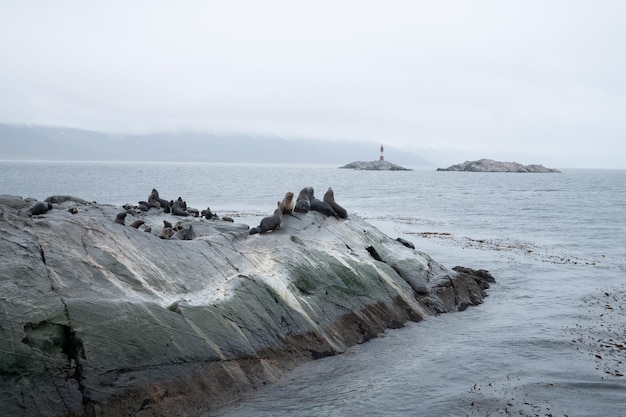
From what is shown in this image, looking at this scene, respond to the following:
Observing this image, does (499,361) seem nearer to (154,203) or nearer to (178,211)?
(178,211)

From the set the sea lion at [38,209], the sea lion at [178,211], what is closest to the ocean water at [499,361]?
the sea lion at [38,209]

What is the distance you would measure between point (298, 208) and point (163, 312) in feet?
30.1

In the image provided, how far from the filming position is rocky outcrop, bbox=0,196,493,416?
8562 mm

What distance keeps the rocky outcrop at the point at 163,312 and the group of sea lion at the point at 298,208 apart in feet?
1.47

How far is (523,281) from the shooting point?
2138 centimetres

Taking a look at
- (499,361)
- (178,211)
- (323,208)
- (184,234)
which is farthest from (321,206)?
(178,211)

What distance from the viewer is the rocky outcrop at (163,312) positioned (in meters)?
8.56

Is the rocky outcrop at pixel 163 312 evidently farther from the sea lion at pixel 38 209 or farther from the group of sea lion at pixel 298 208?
the sea lion at pixel 38 209

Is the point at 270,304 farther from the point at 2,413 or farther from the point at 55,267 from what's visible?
the point at 2,413

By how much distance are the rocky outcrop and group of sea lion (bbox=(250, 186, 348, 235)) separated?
45cm

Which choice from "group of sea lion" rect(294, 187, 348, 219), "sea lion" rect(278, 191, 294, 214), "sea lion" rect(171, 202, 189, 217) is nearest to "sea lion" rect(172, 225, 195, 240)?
"sea lion" rect(278, 191, 294, 214)

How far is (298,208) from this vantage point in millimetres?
18688

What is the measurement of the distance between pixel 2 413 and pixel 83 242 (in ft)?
13.1

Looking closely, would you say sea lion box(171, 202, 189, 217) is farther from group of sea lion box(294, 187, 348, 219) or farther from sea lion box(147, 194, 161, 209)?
group of sea lion box(294, 187, 348, 219)
